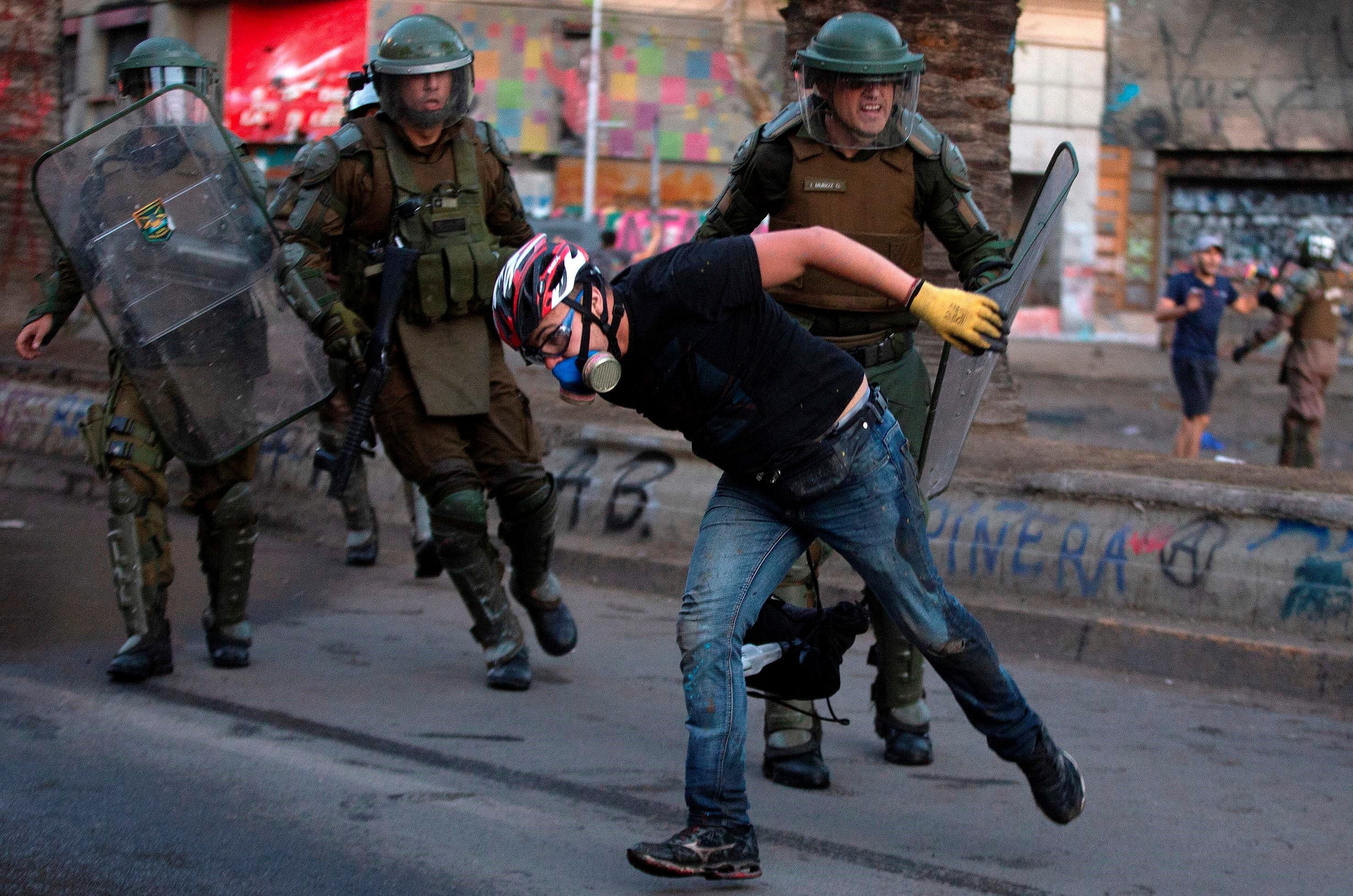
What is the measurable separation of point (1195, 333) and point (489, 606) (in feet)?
25.3

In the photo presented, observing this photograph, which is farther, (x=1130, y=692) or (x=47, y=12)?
(x=47, y=12)

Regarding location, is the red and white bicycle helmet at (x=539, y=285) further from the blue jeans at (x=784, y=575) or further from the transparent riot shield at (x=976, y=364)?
the transparent riot shield at (x=976, y=364)

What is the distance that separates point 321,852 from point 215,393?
186 cm

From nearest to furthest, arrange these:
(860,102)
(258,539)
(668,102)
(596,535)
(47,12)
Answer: (860,102)
(596,535)
(258,539)
(47,12)
(668,102)

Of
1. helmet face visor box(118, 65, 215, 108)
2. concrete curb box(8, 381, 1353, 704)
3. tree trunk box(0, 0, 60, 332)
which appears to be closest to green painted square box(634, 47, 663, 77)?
tree trunk box(0, 0, 60, 332)

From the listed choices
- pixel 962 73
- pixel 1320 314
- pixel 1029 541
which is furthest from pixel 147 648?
pixel 1320 314

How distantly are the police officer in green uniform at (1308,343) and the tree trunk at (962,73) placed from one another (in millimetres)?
3645

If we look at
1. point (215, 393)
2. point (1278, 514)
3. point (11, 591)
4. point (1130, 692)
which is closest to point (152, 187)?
point (215, 393)

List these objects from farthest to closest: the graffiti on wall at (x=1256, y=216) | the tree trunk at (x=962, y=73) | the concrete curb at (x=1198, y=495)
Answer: the graffiti on wall at (x=1256, y=216) < the tree trunk at (x=962, y=73) < the concrete curb at (x=1198, y=495)

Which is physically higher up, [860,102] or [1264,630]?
[860,102]

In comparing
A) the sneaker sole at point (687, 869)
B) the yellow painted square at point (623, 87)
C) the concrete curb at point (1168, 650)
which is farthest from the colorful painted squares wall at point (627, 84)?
the sneaker sole at point (687, 869)

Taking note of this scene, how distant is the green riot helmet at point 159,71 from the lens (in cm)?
476

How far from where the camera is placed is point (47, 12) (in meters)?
11.7

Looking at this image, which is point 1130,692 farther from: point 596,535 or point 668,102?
point 668,102
